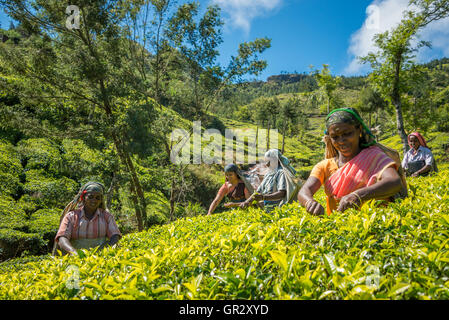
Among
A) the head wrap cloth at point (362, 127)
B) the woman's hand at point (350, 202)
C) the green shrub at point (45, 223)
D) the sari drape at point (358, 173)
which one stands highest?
the head wrap cloth at point (362, 127)

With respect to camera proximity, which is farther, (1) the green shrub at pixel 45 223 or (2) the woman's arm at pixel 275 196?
(1) the green shrub at pixel 45 223

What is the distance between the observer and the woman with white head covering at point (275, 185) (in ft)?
14.9

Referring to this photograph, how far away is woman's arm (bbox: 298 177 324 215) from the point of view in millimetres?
2068

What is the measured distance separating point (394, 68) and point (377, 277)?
15.3m

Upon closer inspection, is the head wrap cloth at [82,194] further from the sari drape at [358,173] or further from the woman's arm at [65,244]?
the sari drape at [358,173]

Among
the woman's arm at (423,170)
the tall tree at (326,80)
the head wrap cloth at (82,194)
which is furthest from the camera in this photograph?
the tall tree at (326,80)

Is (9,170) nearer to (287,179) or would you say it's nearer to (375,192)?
(287,179)

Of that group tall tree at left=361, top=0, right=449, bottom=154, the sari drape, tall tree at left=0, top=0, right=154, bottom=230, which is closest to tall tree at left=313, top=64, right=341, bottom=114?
tall tree at left=361, top=0, right=449, bottom=154

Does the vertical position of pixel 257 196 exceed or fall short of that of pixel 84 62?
it falls short

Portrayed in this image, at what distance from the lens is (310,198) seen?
222 centimetres

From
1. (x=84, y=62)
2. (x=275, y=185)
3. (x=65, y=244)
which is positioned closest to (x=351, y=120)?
(x=275, y=185)

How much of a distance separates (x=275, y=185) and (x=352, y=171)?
2.46 meters

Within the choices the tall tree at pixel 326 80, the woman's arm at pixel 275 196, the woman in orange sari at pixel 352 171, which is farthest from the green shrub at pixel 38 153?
the tall tree at pixel 326 80
